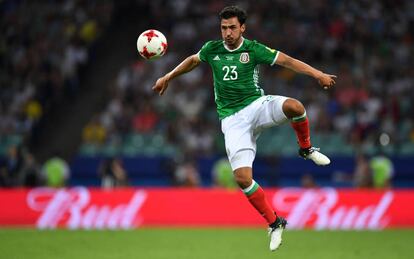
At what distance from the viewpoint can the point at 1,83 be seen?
22.1 m

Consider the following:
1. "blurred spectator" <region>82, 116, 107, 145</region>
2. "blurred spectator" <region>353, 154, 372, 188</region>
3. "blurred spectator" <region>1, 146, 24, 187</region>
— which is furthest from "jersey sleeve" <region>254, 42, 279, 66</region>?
"blurred spectator" <region>82, 116, 107, 145</region>

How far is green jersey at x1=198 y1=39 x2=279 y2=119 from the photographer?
9266 mm

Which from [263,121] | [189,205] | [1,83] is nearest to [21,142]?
[1,83]

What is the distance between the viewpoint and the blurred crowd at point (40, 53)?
2177 centimetres

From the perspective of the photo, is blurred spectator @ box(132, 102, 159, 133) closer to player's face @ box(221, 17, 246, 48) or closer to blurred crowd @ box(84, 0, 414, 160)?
blurred crowd @ box(84, 0, 414, 160)

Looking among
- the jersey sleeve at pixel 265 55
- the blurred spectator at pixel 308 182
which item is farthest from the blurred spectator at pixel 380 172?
the jersey sleeve at pixel 265 55

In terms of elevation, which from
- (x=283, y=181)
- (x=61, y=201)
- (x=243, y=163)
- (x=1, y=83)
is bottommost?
(x=283, y=181)

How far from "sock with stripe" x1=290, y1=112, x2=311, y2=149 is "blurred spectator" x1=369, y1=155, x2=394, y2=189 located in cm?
916

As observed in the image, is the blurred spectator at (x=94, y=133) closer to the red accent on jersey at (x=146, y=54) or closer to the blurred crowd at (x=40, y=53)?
the blurred crowd at (x=40, y=53)

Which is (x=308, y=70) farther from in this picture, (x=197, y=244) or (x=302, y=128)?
(x=197, y=244)

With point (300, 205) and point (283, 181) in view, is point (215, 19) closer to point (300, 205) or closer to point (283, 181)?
point (283, 181)

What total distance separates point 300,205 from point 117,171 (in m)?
4.59

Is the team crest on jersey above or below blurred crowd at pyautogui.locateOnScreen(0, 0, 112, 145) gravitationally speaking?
above

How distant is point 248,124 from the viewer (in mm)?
9312
